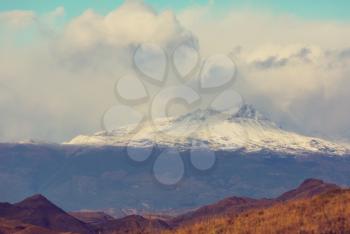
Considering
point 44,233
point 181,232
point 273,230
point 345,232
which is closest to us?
point 345,232

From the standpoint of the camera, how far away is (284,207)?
15862 cm

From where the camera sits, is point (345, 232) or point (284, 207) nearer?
point (345, 232)

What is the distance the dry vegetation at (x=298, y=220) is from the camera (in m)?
136

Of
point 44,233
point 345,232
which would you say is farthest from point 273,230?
point 44,233

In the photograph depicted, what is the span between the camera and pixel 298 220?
465 feet

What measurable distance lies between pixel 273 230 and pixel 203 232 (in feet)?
41.3

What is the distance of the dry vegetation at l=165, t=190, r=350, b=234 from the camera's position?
136250mm

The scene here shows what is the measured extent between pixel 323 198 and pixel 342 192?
7290 millimetres

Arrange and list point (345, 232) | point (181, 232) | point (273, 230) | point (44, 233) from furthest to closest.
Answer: point (44, 233) < point (181, 232) < point (273, 230) < point (345, 232)

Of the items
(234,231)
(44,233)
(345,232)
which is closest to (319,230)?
(345,232)

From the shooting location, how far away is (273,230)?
14125 cm

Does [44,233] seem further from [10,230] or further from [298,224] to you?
[298,224]

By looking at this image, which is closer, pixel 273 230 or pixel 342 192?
pixel 273 230

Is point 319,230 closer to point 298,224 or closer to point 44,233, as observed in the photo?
point 298,224
